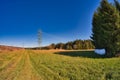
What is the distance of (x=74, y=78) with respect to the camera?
15.2 metres

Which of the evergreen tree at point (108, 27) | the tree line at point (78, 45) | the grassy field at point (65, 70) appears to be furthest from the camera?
the tree line at point (78, 45)

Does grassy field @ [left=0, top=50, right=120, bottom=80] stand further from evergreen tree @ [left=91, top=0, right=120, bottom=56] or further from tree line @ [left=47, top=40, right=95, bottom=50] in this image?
tree line @ [left=47, top=40, right=95, bottom=50]

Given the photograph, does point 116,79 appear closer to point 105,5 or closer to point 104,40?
point 104,40

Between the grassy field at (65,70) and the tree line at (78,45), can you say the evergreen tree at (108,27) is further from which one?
the tree line at (78,45)

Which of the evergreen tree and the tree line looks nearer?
the evergreen tree

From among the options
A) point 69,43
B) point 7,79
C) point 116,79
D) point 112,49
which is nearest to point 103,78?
point 116,79

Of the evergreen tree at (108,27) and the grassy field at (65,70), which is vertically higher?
the evergreen tree at (108,27)

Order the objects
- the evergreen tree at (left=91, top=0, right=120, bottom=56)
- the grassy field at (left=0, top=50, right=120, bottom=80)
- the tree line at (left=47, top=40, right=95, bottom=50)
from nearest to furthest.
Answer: the grassy field at (left=0, top=50, right=120, bottom=80)
the evergreen tree at (left=91, top=0, right=120, bottom=56)
the tree line at (left=47, top=40, right=95, bottom=50)

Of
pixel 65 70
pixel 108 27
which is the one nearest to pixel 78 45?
pixel 108 27

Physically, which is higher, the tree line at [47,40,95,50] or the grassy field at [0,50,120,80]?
the tree line at [47,40,95,50]

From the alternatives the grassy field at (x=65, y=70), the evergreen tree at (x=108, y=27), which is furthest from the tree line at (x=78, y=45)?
the grassy field at (x=65, y=70)

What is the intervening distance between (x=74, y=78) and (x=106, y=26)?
24.6 meters

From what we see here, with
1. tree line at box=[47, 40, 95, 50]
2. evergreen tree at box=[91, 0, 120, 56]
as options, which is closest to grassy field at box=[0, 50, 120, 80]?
evergreen tree at box=[91, 0, 120, 56]

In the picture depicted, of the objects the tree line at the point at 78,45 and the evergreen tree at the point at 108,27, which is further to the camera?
the tree line at the point at 78,45
